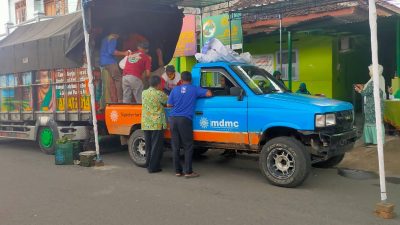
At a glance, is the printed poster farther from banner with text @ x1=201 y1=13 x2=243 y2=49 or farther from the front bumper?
the front bumper

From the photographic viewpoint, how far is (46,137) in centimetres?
1048

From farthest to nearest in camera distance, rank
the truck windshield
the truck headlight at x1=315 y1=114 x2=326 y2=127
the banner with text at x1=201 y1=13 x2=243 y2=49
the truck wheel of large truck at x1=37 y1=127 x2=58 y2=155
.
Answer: the banner with text at x1=201 y1=13 x2=243 y2=49
the truck wheel of large truck at x1=37 y1=127 x2=58 y2=155
the truck windshield
the truck headlight at x1=315 y1=114 x2=326 y2=127

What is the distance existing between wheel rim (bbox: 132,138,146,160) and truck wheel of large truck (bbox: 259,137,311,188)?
2.65 meters

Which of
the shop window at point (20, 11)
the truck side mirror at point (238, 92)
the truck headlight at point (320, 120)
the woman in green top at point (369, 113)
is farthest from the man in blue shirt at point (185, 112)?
the shop window at point (20, 11)

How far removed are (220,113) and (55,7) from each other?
56.7 feet

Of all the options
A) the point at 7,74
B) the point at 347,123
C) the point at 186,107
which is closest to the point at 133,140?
the point at 186,107

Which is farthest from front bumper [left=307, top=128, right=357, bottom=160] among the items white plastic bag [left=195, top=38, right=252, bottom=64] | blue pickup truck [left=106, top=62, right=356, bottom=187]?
white plastic bag [left=195, top=38, right=252, bottom=64]

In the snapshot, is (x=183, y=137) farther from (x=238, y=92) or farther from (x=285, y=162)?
(x=285, y=162)

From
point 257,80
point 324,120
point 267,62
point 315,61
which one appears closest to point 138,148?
point 257,80

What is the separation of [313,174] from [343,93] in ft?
28.6

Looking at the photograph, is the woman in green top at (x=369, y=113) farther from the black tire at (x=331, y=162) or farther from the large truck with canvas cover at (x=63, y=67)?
the large truck with canvas cover at (x=63, y=67)

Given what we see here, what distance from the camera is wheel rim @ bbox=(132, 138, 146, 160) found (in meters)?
8.59

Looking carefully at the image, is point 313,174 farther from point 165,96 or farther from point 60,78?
point 60,78

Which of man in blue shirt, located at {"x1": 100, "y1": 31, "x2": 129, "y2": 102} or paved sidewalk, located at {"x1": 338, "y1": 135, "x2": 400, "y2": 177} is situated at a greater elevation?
man in blue shirt, located at {"x1": 100, "y1": 31, "x2": 129, "y2": 102}
